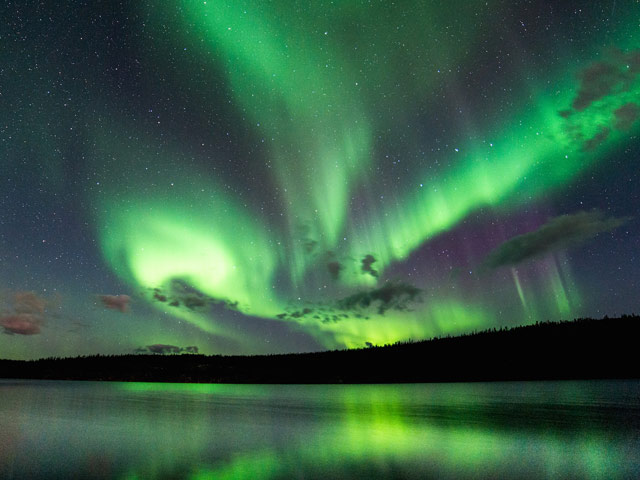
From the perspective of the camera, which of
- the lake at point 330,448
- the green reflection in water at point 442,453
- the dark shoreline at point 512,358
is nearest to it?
the green reflection in water at point 442,453

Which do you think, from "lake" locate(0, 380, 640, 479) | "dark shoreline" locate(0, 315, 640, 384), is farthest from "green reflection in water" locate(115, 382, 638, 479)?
"dark shoreline" locate(0, 315, 640, 384)

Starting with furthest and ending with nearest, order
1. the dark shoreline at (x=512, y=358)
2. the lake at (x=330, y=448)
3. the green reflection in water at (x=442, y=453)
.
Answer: the dark shoreline at (x=512, y=358) → the lake at (x=330, y=448) → the green reflection in water at (x=442, y=453)

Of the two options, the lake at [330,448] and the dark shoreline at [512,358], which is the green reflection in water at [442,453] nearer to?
the lake at [330,448]

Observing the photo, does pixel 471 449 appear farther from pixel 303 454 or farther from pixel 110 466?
pixel 110 466

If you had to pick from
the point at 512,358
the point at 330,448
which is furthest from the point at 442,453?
the point at 512,358

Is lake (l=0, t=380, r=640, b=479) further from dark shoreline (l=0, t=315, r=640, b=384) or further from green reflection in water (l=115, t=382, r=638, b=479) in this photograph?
dark shoreline (l=0, t=315, r=640, b=384)

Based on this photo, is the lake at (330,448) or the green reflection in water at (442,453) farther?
the lake at (330,448)

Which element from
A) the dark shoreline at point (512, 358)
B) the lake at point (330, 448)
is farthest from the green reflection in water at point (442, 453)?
the dark shoreline at point (512, 358)

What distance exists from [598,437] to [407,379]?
173 metres

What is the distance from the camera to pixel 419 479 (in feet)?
35.9

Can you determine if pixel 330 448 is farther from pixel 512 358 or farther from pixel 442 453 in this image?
pixel 512 358

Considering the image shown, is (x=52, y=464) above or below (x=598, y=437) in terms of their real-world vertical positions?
above

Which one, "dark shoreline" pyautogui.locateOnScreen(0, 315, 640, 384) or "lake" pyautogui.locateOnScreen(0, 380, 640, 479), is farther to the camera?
"dark shoreline" pyautogui.locateOnScreen(0, 315, 640, 384)

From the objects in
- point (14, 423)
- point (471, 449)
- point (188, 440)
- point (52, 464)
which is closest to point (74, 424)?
point (14, 423)
